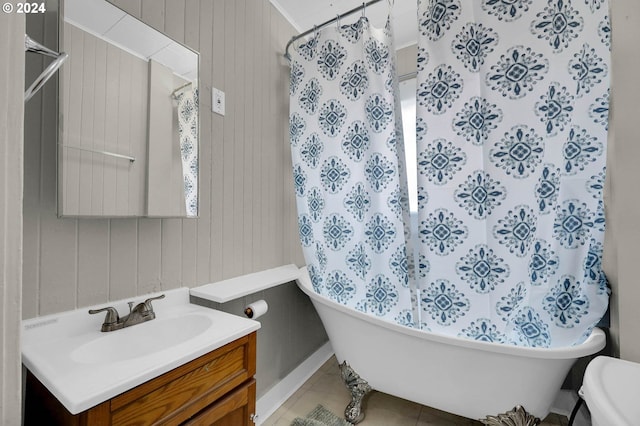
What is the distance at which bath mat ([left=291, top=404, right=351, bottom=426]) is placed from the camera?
4.72 feet

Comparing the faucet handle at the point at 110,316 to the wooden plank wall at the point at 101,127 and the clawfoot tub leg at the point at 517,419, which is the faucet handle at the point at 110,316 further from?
the clawfoot tub leg at the point at 517,419

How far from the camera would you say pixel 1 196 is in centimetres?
46

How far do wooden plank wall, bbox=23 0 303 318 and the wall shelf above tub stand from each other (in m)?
0.05

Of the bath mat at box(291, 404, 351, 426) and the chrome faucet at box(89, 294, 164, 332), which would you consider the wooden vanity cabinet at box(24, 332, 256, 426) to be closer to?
the chrome faucet at box(89, 294, 164, 332)

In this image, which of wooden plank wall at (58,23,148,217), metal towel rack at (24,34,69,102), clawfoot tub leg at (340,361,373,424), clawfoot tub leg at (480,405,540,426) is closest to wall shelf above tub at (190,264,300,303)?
wooden plank wall at (58,23,148,217)

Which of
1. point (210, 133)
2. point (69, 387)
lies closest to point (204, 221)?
point (210, 133)

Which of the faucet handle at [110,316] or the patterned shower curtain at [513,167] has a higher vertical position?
the patterned shower curtain at [513,167]

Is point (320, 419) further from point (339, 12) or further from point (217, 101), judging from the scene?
point (339, 12)

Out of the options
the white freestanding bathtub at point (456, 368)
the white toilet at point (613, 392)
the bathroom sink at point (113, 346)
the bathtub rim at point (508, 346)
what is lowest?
the white freestanding bathtub at point (456, 368)

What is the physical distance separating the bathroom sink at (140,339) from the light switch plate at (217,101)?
0.95m

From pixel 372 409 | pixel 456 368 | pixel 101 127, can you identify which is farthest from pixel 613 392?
pixel 101 127

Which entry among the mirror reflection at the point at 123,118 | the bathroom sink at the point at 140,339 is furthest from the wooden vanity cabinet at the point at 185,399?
the mirror reflection at the point at 123,118

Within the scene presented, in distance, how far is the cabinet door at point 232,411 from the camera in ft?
2.66

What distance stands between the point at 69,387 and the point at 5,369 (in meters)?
0.16
